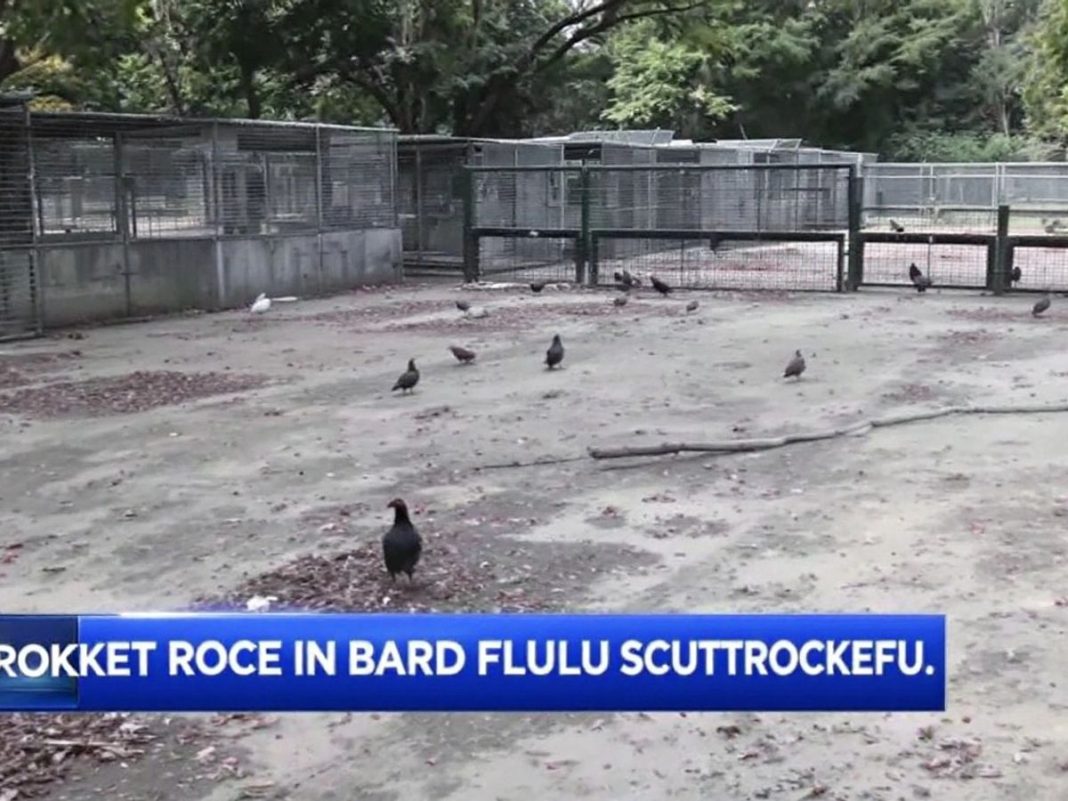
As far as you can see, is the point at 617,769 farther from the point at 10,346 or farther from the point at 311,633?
the point at 10,346

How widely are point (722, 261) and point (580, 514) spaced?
16.0 meters

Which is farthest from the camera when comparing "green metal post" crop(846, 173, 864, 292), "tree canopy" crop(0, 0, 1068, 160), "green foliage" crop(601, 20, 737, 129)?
"green foliage" crop(601, 20, 737, 129)

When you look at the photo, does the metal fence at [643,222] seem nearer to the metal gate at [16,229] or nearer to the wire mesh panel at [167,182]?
the wire mesh panel at [167,182]

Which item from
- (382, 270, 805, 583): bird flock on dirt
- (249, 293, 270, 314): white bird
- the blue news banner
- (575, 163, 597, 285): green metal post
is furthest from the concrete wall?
the blue news banner

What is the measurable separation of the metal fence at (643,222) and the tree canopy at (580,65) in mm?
5495

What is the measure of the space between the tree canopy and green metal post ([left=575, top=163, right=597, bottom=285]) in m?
6.86

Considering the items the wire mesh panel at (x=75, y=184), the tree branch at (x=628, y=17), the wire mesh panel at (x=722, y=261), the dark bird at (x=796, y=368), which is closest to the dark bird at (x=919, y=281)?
the wire mesh panel at (x=722, y=261)

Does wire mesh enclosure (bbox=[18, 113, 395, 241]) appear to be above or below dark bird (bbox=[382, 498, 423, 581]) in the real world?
above

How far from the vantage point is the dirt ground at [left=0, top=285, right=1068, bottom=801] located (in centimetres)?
375

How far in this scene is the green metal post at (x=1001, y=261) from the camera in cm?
1753

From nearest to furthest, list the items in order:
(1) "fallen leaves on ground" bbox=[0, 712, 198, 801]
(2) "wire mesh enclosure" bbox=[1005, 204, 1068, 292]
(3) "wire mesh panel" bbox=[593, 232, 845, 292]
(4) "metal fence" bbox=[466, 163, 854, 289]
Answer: (1) "fallen leaves on ground" bbox=[0, 712, 198, 801], (2) "wire mesh enclosure" bbox=[1005, 204, 1068, 292], (3) "wire mesh panel" bbox=[593, 232, 845, 292], (4) "metal fence" bbox=[466, 163, 854, 289]

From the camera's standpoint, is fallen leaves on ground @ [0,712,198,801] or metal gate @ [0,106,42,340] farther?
metal gate @ [0,106,42,340]

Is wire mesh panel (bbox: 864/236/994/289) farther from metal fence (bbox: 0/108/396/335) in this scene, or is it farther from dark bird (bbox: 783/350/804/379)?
dark bird (bbox: 783/350/804/379)

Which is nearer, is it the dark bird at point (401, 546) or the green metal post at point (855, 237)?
the dark bird at point (401, 546)
